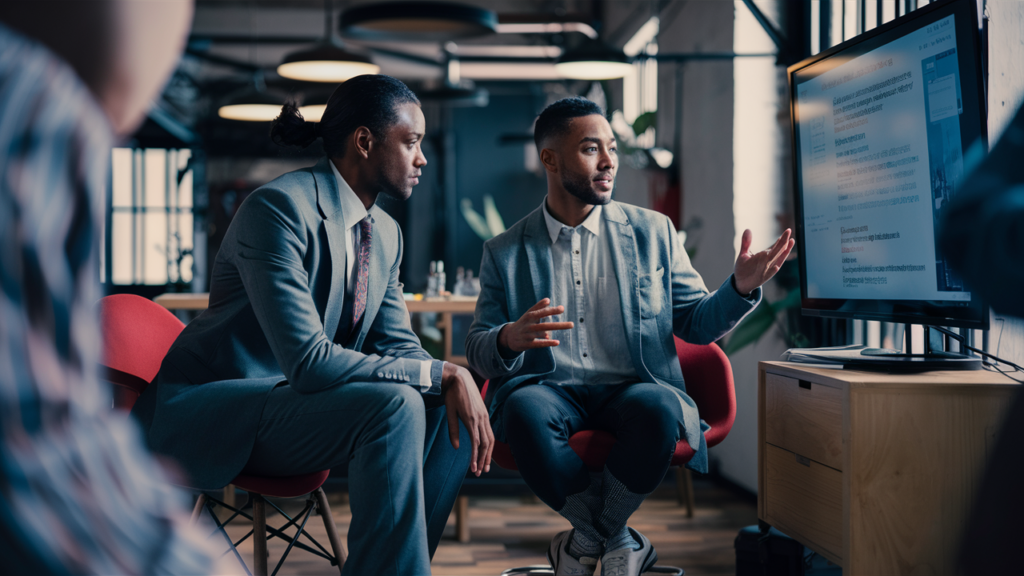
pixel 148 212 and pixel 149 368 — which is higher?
pixel 148 212

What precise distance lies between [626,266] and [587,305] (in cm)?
15

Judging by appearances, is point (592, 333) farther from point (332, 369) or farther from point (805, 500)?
→ point (332, 369)

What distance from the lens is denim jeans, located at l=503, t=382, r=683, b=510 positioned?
181cm

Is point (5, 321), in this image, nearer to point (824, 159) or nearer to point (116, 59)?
point (116, 59)

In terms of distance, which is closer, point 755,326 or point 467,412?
point 467,412

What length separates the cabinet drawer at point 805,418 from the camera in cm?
167

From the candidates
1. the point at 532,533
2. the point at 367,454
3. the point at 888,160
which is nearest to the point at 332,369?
Answer: the point at 367,454

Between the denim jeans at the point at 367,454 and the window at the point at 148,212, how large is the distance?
27.4 ft

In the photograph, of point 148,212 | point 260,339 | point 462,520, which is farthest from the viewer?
point 148,212

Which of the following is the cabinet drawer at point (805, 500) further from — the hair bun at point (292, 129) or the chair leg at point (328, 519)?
the hair bun at point (292, 129)

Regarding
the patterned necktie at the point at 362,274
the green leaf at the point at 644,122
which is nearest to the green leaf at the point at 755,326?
the green leaf at the point at 644,122

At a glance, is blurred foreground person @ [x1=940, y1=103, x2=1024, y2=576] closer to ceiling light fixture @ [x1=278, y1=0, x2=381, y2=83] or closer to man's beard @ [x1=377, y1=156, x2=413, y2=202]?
man's beard @ [x1=377, y1=156, x2=413, y2=202]

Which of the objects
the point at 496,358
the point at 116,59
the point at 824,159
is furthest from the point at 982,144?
the point at 116,59

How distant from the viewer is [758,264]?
1945 mm
